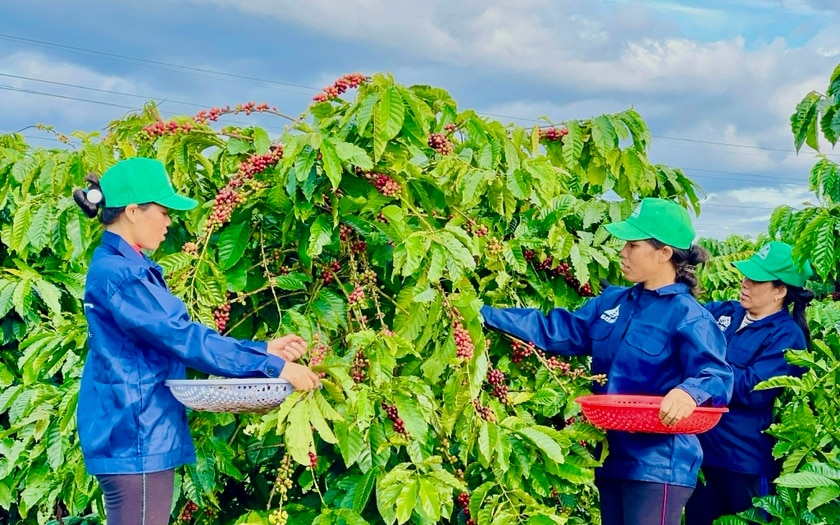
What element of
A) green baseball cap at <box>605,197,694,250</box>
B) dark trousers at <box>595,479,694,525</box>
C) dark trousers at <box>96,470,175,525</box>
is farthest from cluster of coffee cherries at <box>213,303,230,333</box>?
dark trousers at <box>595,479,694,525</box>

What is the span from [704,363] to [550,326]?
1.74 feet

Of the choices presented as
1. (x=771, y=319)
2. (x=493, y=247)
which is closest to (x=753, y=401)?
(x=771, y=319)

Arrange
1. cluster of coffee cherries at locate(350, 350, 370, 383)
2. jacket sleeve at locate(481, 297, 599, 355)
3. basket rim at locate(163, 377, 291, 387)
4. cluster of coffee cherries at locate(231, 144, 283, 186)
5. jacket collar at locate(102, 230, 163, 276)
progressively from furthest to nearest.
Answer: jacket sleeve at locate(481, 297, 599, 355) < cluster of coffee cherries at locate(231, 144, 283, 186) < cluster of coffee cherries at locate(350, 350, 370, 383) < jacket collar at locate(102, 230, 163, 276) < basket rim at locate(163, 377, 291, 387)

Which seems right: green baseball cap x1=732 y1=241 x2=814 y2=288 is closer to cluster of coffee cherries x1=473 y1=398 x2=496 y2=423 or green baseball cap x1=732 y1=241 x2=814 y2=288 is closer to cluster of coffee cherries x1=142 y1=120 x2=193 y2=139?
cluster of coffee cherries x1=473 y1=398 x2=496 y2=423

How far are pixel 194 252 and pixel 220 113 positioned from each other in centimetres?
55

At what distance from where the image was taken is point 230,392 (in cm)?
225

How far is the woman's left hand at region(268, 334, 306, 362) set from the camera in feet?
8.12

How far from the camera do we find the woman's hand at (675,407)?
2488mm

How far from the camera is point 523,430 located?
2.68m

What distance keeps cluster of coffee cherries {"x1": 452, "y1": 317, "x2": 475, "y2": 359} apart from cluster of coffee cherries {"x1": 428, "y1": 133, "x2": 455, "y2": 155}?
0.63m

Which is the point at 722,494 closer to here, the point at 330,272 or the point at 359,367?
the point at 359,367

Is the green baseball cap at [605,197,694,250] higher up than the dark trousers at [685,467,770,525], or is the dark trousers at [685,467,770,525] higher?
the green baseball cap at [605,197,694,250]

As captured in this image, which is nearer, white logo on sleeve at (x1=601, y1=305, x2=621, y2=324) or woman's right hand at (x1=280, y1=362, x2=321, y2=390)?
woman's right hand at (x1=280, y1=362, x2=321, y2=390)

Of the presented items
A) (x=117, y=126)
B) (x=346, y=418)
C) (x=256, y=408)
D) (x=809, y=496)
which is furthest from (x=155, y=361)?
(x=809, y=496)
